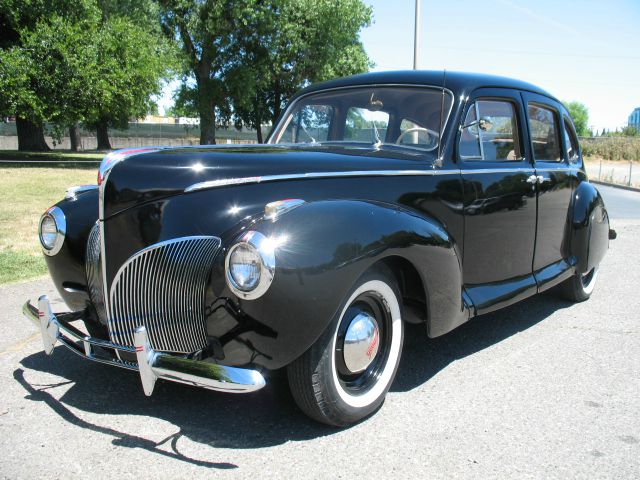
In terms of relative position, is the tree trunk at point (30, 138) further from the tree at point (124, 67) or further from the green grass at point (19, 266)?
the green grass at point (19, 266)

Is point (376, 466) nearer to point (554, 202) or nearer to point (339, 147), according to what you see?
point (339, 147)

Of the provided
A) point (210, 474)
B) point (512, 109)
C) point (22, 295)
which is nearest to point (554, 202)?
point (512, 109)

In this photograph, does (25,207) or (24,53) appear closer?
(25,207)

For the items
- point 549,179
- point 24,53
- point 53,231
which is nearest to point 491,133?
point 549,179

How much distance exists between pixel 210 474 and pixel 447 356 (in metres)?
1.91

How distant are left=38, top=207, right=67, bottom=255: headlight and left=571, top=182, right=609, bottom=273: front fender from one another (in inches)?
146

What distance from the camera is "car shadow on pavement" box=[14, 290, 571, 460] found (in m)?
2.60

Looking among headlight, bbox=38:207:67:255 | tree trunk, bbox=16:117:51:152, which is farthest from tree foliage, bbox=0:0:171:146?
headlight, bbox=38:207:67:255

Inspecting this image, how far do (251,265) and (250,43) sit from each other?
22.4m

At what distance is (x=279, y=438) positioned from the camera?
2.61 metres

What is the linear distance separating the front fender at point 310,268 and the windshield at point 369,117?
1052mm

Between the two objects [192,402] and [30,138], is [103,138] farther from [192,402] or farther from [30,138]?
[192,402]

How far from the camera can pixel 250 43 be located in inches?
906

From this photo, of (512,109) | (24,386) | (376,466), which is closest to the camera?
(376,466)
